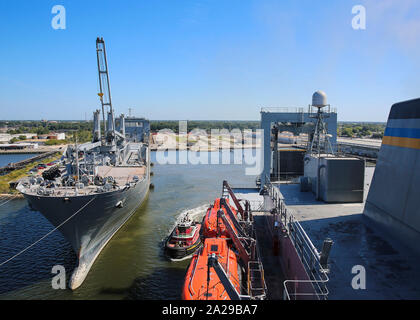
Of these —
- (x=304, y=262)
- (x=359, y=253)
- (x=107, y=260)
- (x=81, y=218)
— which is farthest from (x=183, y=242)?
(x=359, y=253)

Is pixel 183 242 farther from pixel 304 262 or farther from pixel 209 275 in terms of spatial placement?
pixel 304 262

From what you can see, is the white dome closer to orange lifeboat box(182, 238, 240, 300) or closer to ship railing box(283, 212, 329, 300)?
ship railing box(283, 212, 329, 300)

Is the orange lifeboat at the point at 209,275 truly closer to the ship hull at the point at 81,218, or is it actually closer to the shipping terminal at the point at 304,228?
the shipping terminal at the point at 304,228

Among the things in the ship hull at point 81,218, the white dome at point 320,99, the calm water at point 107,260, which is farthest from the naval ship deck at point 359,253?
the ship hull at point 81,218

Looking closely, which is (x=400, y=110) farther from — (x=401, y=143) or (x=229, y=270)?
(x=229, y=270)
